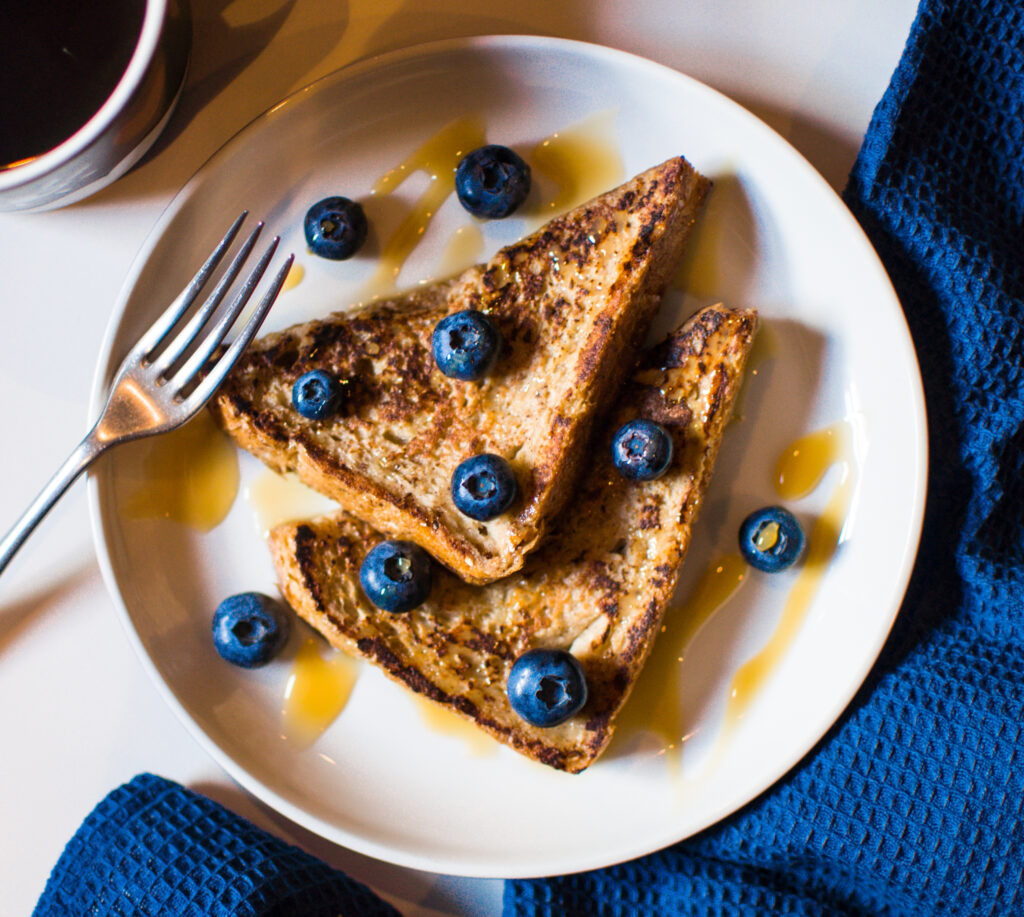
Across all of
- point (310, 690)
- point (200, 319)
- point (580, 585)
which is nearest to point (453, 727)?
point (310, 690)

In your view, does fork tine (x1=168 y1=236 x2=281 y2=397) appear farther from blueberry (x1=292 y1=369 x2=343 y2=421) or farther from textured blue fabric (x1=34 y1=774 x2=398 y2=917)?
textured blue fabric (x1=34 y1=774 x2=398 y2=917)

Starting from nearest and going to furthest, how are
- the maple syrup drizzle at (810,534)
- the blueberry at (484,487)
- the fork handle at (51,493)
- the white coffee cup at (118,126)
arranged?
the white coffee cup at (118,126) < the blueberry at (484,487) < the fork handle at (51,493) < the maple syrup drizzle at (810,534)

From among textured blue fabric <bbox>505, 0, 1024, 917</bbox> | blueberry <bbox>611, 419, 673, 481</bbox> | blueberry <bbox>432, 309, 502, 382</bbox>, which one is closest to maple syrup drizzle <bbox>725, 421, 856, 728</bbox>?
textured blue fabric <bbox>505, 0, 1024, 917</bbox>

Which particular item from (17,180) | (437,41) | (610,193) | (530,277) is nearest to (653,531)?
(530,277)

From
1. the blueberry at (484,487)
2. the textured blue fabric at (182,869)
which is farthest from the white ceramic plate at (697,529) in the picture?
the blueberry at (484,487)

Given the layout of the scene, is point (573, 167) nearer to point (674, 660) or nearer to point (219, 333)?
point (219, 333)

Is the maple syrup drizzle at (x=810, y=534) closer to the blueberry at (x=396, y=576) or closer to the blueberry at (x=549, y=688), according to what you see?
the blueberry at (x=549, y=688)

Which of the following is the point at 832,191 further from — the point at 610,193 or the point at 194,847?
the point at 194,847
